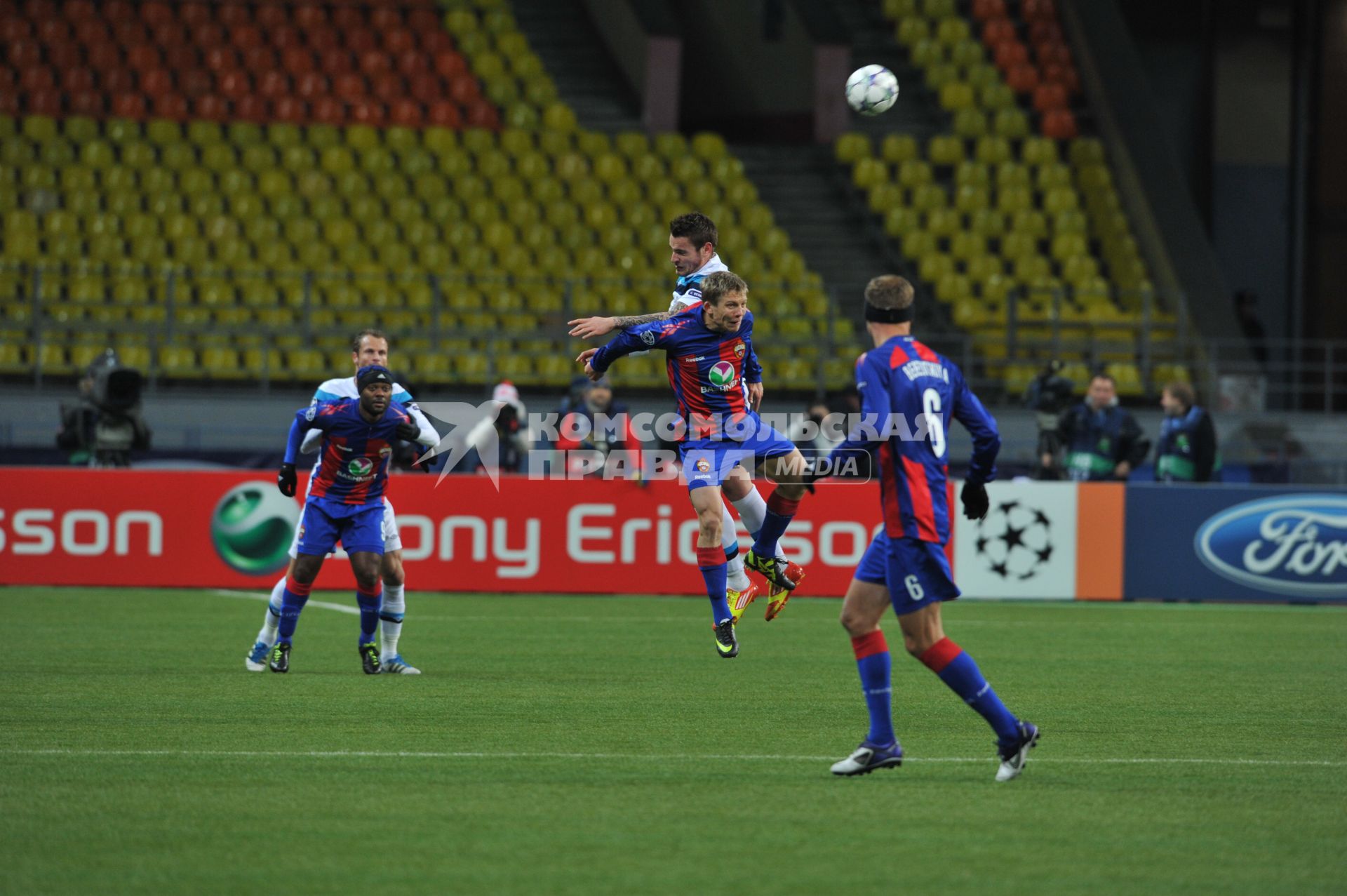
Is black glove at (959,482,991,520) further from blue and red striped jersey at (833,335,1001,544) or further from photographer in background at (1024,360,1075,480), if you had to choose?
photographer in background at (1024,360,1075,480)

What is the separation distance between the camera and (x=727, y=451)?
33.8 ft

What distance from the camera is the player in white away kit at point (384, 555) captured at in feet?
33.7

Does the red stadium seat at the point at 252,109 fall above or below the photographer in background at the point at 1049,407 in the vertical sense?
above

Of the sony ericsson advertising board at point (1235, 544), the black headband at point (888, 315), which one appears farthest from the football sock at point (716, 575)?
the sony ericsson advertising board at point (1235, 544)

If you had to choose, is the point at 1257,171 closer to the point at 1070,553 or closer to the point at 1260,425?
the point at 1260,425

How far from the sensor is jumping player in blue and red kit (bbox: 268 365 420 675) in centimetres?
1016

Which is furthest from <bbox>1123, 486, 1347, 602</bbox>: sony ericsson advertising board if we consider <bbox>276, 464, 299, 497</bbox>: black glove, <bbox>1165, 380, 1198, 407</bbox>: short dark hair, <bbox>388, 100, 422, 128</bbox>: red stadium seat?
<bbox>388, 100, 422, 128</bbox>: red stadium seat

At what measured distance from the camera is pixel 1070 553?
16531mm

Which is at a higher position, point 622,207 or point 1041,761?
point 622,207

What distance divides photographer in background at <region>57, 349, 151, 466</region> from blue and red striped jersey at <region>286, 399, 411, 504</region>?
24.4 ft

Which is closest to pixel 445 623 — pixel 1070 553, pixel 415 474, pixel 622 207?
pixel 415 474

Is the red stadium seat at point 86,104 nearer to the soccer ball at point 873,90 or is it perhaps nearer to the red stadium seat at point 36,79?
the red stadium seat at point 36,79

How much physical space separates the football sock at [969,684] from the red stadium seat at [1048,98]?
2145cm

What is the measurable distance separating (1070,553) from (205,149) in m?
13.6
